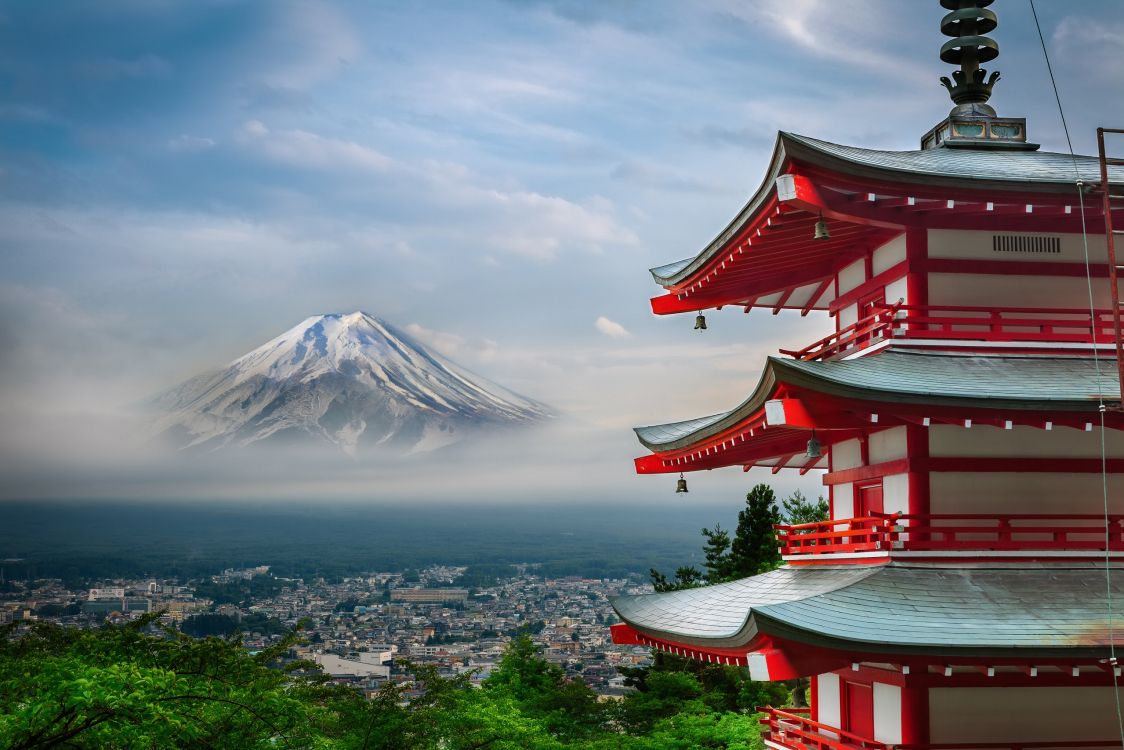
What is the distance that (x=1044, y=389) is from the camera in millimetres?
11633

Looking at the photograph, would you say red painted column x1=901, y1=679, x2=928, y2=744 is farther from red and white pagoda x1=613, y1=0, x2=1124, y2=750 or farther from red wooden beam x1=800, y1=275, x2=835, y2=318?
red wooden beam x1=800, y1=275, x2=835, y2=318

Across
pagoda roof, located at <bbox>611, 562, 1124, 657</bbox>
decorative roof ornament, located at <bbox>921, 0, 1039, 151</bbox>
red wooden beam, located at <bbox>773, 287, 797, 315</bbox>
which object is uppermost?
decorative roof ornament, located at <bbox>921, 0, 1039, 151</bbox>

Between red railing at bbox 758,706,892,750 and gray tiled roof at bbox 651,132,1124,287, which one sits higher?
gray tiled roof at bbox 651,132,1124,287

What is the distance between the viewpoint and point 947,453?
12.3m

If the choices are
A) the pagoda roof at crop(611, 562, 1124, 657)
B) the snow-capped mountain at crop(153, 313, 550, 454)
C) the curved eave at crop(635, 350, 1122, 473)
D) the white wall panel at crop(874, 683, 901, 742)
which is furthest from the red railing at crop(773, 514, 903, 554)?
the snow-capped mountain at crop(153, 313, 550, 454)

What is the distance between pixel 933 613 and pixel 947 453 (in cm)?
213

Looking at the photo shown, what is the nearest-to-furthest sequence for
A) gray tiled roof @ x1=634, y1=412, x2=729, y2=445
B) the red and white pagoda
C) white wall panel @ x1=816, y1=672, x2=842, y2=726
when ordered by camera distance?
the red and white pagoda → white wall panel @ x1=816, y1=672, x2=842, y2=726 → gray tiled roof @ x1=634, y1=412, x2=729, y2=445

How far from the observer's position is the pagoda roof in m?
10.2

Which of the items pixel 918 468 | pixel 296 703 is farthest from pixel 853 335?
pixel 296 703

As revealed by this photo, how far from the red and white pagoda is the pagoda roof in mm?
26

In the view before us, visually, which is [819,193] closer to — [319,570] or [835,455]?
[835,455]

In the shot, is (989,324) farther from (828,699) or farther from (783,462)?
(783,462)

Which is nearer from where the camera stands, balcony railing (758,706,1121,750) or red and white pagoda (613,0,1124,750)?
red and white pagoda (613,0,1124,750)

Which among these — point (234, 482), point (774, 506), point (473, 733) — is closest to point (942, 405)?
point (473, 733)
